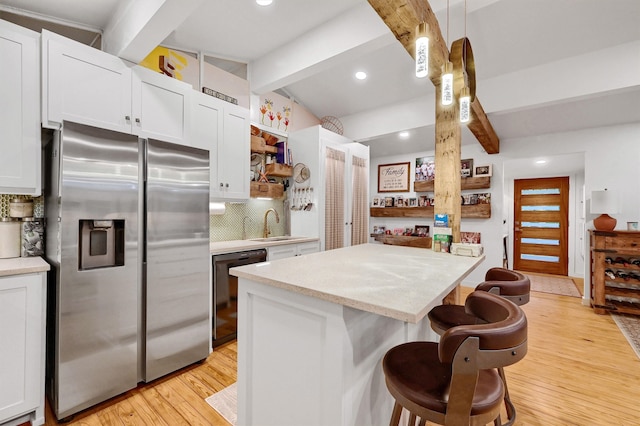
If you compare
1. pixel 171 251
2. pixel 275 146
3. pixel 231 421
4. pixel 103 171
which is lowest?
pixel 231 421

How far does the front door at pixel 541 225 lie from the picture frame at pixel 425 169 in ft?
9.18

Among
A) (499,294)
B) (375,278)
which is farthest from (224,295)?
(499,294)

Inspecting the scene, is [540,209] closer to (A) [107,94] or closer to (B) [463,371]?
(B) [463,371]

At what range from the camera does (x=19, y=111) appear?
1861 mm

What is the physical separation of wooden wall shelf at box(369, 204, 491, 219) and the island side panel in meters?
4.12

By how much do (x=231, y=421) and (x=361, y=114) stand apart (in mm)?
4350

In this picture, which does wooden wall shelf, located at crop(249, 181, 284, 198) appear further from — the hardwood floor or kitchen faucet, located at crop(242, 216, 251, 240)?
the hardwood floor

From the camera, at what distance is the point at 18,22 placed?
2207mm

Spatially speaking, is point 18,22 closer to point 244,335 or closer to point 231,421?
point 244,335

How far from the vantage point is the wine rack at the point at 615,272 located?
143 inches

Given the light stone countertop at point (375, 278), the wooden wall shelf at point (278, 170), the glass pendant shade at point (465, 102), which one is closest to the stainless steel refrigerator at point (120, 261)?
the light stone countertop at point (375, 278)

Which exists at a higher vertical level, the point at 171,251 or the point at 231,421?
the point at 171,251

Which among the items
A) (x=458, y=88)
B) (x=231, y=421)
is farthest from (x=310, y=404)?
(x=458, y=88)

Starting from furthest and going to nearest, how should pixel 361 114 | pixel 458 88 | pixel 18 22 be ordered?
pixel 361 114 < pixel 458 88 < pixel 18 22
